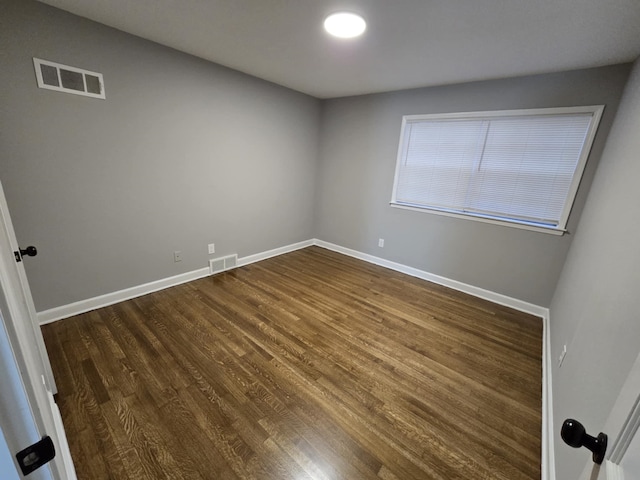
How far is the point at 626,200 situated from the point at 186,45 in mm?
3314

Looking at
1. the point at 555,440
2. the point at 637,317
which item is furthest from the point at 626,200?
the point at 555,440

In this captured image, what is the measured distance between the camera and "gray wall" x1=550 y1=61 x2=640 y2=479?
89 cm

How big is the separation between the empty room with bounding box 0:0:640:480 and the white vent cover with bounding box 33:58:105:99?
0.07ft

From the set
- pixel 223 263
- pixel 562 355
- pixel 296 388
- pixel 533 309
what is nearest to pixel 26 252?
pixel 296 388

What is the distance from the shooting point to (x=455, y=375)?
192cm

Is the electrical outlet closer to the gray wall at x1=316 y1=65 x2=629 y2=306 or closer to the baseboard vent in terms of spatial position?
the gray wall at x1=316 y1=65 x2=629 y2=306

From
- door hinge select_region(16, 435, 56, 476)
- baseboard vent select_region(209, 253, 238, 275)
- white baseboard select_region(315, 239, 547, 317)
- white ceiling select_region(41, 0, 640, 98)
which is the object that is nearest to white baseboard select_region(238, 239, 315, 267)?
baseboard vent select_region(209, 253, 238, 275)

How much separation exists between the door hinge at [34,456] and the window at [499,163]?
3466mm

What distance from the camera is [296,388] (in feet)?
5.64

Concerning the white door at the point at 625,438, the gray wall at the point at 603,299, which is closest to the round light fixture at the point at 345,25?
the gray wall at the point at 603,299

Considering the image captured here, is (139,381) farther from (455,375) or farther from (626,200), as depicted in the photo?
(626,200)

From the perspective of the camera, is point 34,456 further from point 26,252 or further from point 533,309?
point 533,309

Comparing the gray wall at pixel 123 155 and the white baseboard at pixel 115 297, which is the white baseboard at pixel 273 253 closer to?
the white baseboard at pixel 115 297

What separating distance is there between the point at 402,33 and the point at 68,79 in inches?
98.1
